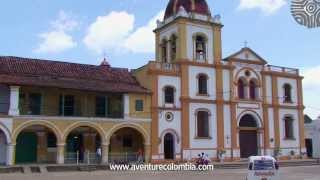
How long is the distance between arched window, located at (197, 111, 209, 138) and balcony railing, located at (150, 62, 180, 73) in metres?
4.08

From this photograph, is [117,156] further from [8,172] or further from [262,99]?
[262,99]

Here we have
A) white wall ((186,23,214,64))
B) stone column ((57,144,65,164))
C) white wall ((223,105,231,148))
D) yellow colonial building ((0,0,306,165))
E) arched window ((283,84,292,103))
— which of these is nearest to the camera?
stone column ((57,144,65,164))

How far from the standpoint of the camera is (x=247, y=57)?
4366cm

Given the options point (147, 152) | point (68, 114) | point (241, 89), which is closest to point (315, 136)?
point (241, 89)

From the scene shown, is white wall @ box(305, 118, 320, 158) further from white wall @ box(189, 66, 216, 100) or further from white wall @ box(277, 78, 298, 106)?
white wall @ box(189, 66, 216, 100)

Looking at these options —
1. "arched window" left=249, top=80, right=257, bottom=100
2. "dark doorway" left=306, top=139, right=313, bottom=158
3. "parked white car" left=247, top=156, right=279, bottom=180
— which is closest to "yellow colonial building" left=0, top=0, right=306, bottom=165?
"arched window" left=249, top=80, right=257, bottom=100

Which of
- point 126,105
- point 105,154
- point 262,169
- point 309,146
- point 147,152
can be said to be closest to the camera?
point 262,169

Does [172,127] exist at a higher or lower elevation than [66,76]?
lower

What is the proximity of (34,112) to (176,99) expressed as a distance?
11085mm

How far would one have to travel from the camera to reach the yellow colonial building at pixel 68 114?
33.5 m

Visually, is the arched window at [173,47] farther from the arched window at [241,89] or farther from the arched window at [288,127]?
the arched window at [288,127]

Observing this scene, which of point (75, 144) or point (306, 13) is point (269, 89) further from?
point (306, 13)

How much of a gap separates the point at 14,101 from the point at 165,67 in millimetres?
12271

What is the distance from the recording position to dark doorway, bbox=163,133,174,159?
39.0m
